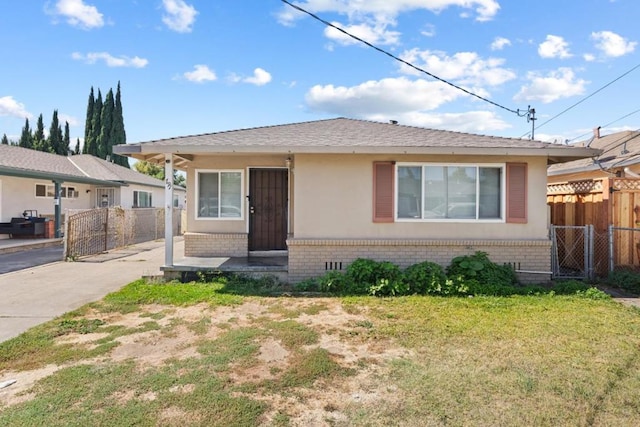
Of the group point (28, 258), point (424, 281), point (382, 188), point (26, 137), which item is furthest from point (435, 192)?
point (26, 137)

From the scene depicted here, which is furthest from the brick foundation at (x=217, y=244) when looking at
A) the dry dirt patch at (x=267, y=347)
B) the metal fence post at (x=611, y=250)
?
the metal fence post at (x=611, y=250)

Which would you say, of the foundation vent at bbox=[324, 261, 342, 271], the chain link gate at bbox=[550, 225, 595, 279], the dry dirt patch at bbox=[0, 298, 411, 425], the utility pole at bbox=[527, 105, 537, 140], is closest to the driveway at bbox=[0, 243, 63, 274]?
the dry dirt patch at bbox=[0, 298, 411, 425]

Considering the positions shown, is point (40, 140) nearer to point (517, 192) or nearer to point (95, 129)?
point (95, 129)

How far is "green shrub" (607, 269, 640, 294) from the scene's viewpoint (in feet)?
23.1

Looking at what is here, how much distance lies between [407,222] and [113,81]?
4207 centimetres

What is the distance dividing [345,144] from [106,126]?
38.6 meters

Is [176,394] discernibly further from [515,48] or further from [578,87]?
[578,87]

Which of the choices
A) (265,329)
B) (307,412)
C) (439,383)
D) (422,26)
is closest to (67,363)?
(265,329)

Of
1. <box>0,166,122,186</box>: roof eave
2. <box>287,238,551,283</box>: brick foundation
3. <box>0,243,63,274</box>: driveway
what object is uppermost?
<box>0,166,122,186</box>: roof eave

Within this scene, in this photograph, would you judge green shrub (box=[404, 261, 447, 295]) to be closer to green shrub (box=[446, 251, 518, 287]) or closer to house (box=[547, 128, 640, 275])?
green shrub (box=[446, 251, 518, 287])

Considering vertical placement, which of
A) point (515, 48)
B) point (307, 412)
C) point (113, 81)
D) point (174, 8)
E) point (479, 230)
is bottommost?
point (307, 412)

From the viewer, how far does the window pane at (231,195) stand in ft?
29.9

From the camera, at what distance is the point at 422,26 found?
11164 mm

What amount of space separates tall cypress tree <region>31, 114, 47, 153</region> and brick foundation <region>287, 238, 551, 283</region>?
38977mm
